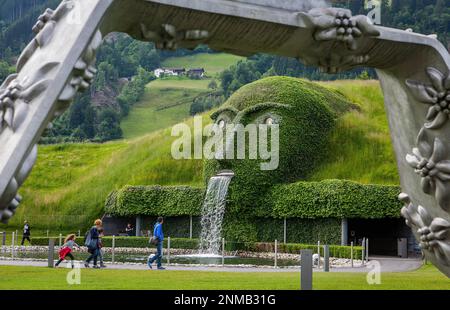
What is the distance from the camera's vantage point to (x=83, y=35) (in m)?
6.10

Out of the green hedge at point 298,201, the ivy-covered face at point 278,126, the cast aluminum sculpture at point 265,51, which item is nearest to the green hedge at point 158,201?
the green hedge at point 298,201

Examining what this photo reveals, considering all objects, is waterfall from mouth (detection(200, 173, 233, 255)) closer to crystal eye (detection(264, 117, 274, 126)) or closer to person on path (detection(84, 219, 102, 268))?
crystal eye (detection(264, 117, 274, 126))

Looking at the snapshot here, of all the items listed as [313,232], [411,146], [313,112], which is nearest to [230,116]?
[313,112]

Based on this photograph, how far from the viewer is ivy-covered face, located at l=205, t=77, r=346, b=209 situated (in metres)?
32.8

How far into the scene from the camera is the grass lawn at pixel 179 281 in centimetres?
1284

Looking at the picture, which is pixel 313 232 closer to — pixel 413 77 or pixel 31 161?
pixel 413 77

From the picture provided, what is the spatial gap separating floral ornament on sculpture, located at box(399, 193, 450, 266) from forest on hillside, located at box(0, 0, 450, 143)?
1968 inches

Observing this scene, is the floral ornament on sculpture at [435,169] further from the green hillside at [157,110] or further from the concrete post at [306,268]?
the green hillside at [157,110]

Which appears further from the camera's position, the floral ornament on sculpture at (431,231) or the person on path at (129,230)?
the person on path at (129,230)

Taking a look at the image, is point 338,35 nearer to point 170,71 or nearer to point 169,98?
point 169,98

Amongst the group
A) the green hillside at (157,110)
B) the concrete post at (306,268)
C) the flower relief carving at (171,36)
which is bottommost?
the concrete post at (306,268)

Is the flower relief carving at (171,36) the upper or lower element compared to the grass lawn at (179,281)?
upper

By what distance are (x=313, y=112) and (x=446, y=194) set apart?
2564 cm

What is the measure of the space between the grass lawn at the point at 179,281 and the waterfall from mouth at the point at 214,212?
1621cm
